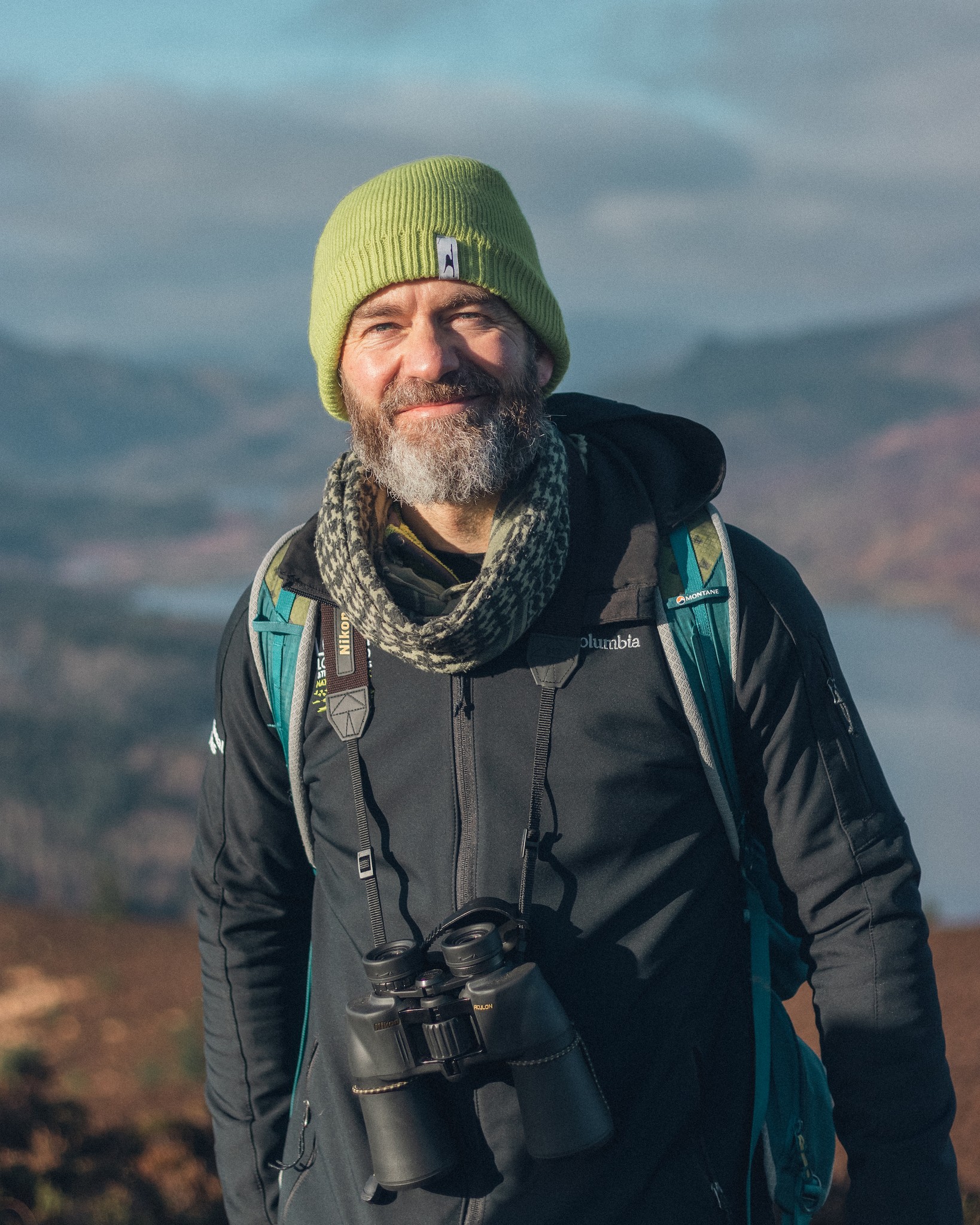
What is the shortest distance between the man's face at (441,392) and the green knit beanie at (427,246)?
0.04m

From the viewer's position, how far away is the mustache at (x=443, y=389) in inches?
93.1

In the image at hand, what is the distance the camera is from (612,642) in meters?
2.15

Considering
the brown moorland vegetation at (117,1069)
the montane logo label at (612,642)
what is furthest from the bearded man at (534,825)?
the brown moorland vegetation at (117,1069)

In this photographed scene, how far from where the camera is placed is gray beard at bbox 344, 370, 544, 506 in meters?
2.32

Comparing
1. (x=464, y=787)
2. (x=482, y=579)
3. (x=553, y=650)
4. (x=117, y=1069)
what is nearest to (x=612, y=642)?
(x=553, y=650)

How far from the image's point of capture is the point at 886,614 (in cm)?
15938

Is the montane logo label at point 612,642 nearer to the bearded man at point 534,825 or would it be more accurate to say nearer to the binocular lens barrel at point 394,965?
the bearded man at point 534,825

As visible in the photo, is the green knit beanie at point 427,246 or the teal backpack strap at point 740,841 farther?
the green knit beanie at point 427,246

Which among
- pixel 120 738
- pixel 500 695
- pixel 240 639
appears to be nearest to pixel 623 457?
pixel 500 695

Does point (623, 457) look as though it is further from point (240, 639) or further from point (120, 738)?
point (120, 738)

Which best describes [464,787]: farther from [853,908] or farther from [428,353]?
[428,353]

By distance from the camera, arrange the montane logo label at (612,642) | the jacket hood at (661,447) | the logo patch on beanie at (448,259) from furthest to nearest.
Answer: the logo patch on beanie at (448,259) → the jacket hood at (661,447) → the montane logo label at (612,642)

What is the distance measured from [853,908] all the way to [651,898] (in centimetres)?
35

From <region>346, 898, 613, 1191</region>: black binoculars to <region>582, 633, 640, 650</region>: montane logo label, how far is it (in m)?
0.49
